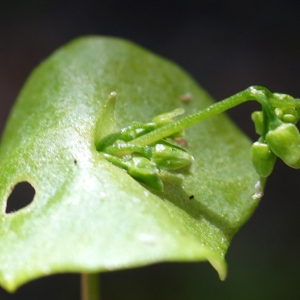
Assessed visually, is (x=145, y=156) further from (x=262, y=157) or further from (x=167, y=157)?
(x=262, y=157)

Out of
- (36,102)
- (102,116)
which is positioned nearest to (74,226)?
(102,116)

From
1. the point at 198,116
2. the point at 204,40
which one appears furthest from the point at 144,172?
the point at 204,40

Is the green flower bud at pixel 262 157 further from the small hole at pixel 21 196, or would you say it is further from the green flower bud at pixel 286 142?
the small hole at pixel 21 196

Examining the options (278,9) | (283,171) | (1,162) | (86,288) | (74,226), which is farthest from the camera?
(278,9)

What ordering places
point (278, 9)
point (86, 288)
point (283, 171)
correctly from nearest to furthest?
point (86, 288), point (283, 171), point (278, 9)

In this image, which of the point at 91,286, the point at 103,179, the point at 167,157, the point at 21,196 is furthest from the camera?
the point at 21,196

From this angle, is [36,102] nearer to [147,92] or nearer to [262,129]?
[147,92]

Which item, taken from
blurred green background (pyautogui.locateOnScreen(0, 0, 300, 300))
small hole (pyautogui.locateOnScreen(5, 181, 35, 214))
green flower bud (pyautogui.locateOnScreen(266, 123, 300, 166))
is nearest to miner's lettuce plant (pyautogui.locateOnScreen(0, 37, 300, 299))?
green flower bud (pyautogui.locateOnScreen(266, 123, 300, 166))

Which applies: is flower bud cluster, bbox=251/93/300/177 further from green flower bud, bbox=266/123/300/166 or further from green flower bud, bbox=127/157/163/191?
green flower bud, bbox=127/157/163/191
